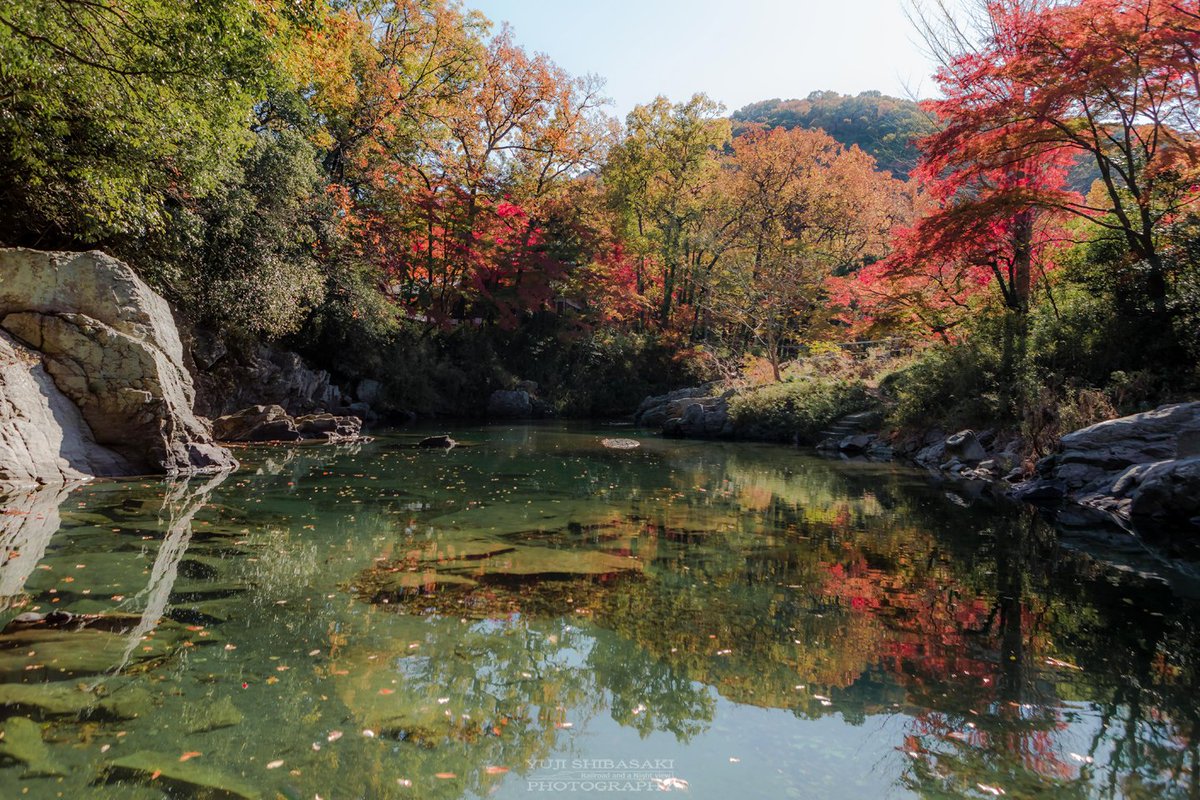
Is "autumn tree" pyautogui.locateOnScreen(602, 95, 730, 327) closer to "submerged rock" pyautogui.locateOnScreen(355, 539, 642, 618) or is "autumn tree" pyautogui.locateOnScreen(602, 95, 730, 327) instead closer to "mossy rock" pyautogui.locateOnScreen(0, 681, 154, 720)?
"submerged rock" pyautogui.locateOnScreen(355, 539, 642, 618)

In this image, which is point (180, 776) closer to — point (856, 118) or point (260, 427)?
point (260, 427)

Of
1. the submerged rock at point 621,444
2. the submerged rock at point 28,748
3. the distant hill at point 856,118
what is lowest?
the submerged rock at point 621,444

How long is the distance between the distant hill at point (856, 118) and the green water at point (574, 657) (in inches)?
2286

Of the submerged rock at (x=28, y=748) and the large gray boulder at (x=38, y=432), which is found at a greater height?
the large gray boulder at (x=38, y=432)

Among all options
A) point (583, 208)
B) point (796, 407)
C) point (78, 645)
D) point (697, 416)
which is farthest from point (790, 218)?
point (78, 645)

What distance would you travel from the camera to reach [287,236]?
17484mm

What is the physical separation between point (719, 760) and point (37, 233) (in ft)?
46.7

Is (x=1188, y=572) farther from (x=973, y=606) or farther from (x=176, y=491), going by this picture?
(x=176, y=491)

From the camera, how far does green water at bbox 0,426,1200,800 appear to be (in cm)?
313

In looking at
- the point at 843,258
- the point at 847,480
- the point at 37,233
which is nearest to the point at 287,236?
the point at 37,233

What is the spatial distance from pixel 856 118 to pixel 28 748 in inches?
3230

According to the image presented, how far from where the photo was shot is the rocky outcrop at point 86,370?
9453 mm

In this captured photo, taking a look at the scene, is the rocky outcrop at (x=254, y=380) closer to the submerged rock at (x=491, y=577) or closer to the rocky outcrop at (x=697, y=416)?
the rocky outcrop at (x=697, y=416)

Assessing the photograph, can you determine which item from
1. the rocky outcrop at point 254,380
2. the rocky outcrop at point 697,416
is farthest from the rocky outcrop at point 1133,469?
the rocky outcrop at point 254,380
